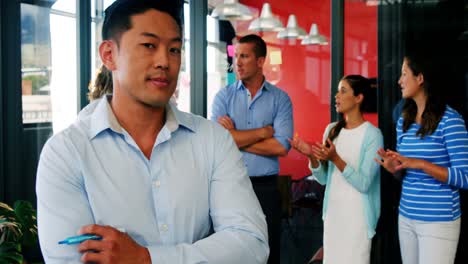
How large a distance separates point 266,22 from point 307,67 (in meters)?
0.51

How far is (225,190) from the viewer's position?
1513 millimetres

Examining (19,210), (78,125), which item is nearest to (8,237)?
(19,210)

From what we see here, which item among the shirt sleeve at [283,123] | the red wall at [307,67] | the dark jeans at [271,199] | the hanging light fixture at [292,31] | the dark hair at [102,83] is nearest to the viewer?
A: the dark hair at [102,83]

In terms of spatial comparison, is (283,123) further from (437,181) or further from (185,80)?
(185,80)

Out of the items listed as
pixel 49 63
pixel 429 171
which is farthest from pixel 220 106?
pixel 49 63

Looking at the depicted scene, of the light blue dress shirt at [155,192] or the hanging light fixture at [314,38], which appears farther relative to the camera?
the hanging light fixture at [314,38]

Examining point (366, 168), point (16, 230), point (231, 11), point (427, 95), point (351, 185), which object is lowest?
point (16, 230)

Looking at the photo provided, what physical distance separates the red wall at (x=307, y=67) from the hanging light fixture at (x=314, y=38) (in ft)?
0.10

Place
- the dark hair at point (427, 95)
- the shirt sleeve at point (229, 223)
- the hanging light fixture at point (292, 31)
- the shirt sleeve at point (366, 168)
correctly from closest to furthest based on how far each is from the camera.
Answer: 1. the shirt sleeve at point (229, 223)
2. the dark hair at point (427, 95)
3. the shirt sleeve at point (366, 168)
4. the hanging light fixture at point (292, 31)

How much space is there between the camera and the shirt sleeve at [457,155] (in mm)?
3303

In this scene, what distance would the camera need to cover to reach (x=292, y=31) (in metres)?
4.61

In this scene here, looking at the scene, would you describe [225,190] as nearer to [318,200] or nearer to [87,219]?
[87,219]

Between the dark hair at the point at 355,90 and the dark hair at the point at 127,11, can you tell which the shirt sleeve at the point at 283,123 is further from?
the dark hair at the point at 127,11

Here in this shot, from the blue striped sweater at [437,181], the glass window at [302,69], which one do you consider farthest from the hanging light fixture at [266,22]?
the blue striped sweater at [437,181]
